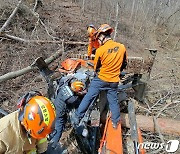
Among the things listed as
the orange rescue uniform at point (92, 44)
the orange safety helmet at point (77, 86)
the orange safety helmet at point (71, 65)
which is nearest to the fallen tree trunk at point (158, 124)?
the orange safety helmet at point (77, 86)

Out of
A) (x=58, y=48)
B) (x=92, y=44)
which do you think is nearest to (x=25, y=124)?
(x=92, y=44)

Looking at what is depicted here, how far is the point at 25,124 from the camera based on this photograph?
2.84m

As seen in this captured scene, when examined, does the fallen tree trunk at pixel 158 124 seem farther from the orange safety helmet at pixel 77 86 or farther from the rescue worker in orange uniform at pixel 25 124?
the rescue worker in orange uniform at pixel 25 124

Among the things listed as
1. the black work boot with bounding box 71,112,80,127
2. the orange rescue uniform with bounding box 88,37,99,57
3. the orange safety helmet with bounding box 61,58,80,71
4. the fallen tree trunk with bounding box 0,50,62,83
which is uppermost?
the orange rescue uniform with bounding box 88,37,99,57

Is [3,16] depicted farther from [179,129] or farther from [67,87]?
[179,129]

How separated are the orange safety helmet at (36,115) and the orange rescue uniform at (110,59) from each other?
1.98m

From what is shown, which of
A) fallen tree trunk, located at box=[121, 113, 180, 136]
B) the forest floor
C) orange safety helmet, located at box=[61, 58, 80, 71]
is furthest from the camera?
the forest floor

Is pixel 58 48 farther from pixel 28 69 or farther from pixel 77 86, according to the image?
pixel 77 86

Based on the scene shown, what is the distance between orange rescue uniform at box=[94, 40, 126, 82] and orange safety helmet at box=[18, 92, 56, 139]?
1.98 m

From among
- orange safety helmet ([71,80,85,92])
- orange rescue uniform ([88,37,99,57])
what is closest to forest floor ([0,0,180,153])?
orange safety helmet ([71,80,85,92])

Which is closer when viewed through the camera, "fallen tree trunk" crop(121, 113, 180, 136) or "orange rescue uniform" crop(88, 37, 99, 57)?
"fallen tree trunk" crop(121, 113, 180, 136)

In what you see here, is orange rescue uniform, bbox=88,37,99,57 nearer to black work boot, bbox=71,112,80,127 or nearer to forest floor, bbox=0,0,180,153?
forest floor, bbox=0,0,180,153

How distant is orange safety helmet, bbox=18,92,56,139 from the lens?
2818mm

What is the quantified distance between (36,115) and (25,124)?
16cm
